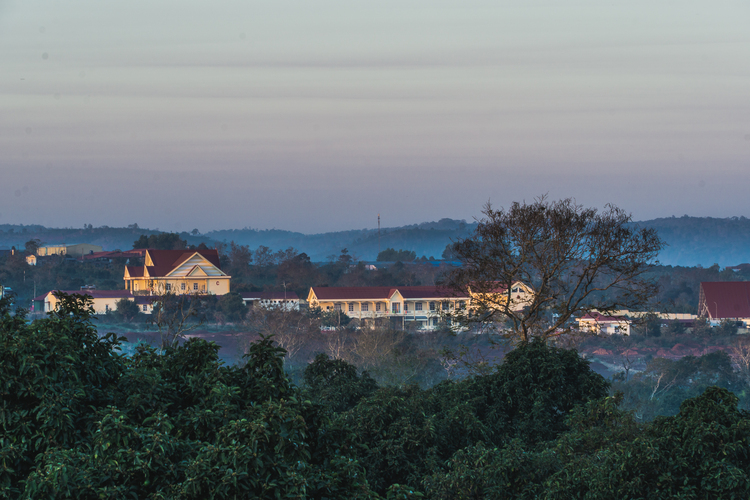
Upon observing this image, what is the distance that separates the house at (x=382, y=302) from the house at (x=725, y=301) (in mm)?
26592

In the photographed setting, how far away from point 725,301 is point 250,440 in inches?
2908

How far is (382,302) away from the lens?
67.6m

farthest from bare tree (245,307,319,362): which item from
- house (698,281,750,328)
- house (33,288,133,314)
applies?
house (698,281,750,328)

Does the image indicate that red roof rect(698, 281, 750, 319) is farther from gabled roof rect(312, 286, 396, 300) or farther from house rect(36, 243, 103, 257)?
house rect(36, 243, 103, 257)

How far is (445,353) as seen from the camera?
61.9 ft

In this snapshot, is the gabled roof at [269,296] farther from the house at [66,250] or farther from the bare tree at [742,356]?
the house at [66,250]

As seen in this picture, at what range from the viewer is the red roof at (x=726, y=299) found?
227 ft

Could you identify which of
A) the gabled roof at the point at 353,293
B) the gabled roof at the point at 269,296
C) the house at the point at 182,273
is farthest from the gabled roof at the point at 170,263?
the gabled roof at the point at 353,293

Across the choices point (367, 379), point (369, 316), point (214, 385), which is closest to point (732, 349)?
point (369, 316)

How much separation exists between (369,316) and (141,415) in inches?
2341

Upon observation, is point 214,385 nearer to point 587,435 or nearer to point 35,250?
point 587,435

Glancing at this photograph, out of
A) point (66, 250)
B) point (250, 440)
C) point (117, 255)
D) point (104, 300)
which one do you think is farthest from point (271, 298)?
point (250, 440)

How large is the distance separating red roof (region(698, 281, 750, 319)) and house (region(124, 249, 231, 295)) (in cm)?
4750

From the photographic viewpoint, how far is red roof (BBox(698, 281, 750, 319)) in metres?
69.2
